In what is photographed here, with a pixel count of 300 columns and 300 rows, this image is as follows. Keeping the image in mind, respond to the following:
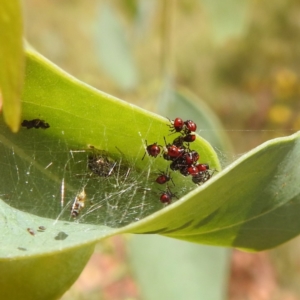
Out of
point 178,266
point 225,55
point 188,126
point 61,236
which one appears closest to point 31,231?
point 61,236

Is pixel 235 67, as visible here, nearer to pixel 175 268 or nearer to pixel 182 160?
pixel 175 268

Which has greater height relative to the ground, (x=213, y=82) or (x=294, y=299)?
(x=213, y=82)

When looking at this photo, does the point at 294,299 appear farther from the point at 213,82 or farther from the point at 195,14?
the point at 195,14

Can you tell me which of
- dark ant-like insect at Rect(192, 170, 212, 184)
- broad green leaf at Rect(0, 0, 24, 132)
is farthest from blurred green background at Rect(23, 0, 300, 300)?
broad green leaf at Rect(0, 0, 24, 132)

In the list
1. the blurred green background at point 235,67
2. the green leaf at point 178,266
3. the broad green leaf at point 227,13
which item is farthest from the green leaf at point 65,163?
the blurred green background at point 235,67

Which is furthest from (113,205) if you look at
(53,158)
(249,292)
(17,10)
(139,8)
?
(249,292)

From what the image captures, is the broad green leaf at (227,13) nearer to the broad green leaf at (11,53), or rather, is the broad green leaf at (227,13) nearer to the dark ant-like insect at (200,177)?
the dark ant-like insect at (200,177)

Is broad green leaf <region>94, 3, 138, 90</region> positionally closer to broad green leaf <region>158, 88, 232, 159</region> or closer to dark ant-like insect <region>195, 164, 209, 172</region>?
broad green leaf <region>158, 88, 232, 159</region>
